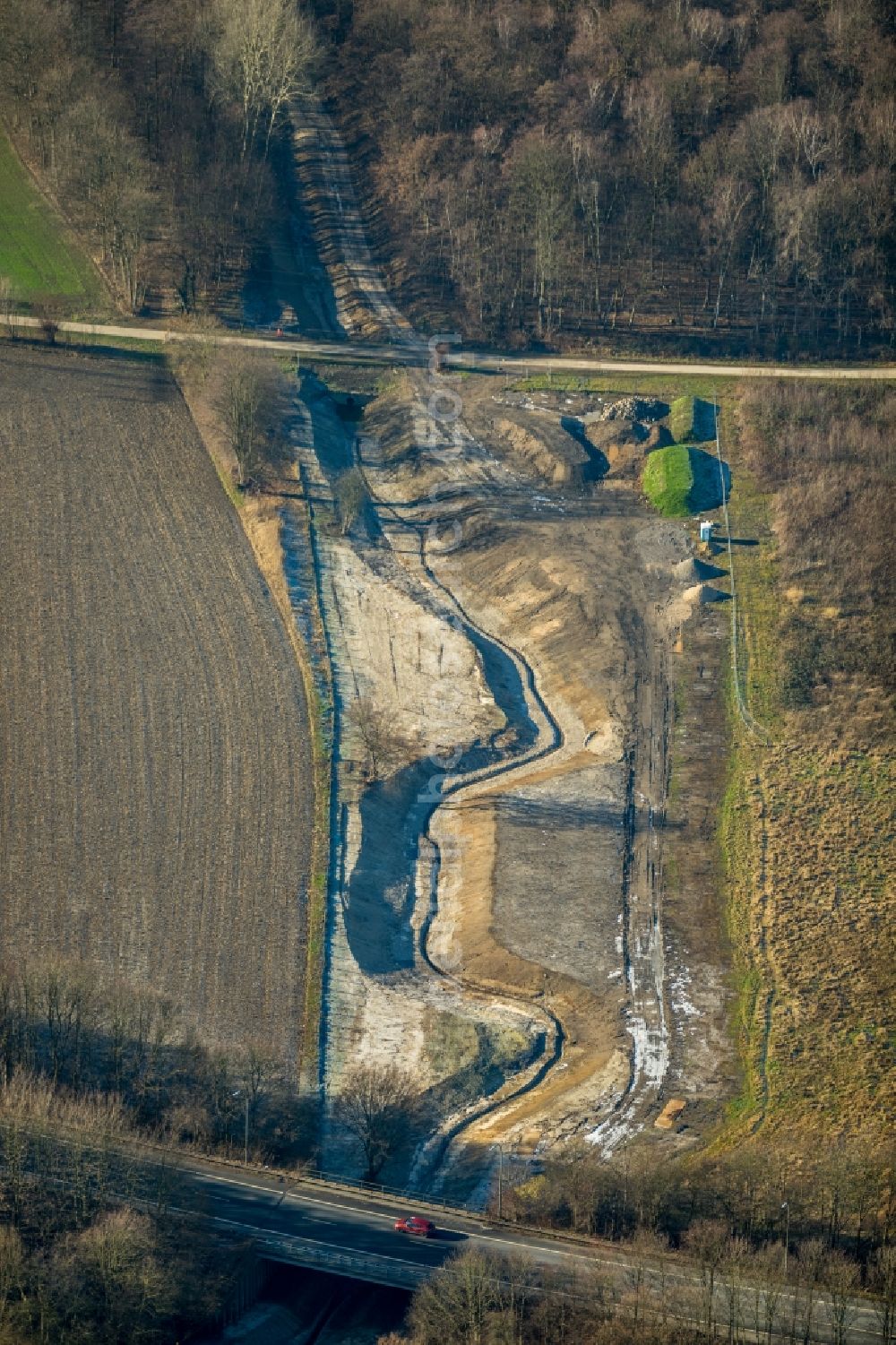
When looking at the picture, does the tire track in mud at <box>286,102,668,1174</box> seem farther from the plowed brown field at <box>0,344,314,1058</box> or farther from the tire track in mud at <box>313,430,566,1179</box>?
the plowed brown field at <box>0,344,314,1058</box>

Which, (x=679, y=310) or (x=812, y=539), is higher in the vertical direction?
(x=679, y=310)

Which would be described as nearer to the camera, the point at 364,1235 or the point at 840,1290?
the point at 840,1290

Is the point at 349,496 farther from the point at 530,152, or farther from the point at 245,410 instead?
the point at 530,152

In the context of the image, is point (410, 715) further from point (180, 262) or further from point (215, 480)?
point (180, 262)

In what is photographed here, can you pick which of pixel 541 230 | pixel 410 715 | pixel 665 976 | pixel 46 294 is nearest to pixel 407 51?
pixel 541 230

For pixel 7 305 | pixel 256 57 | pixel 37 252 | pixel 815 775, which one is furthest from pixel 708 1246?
pixel 256 57

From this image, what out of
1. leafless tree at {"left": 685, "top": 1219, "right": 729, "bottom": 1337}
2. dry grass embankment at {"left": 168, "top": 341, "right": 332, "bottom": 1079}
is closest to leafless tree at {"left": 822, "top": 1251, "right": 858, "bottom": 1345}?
leafless tree at {"left": 685, "top": 1219, "right": 729, "bottom": 1337}

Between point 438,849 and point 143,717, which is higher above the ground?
point 143,717
